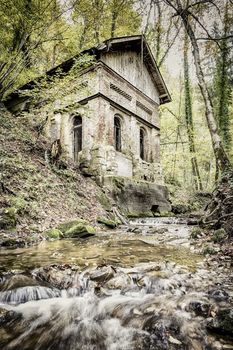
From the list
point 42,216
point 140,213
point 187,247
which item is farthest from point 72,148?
point 187,247

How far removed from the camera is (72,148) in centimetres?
1462

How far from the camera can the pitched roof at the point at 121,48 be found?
13083 millimetres

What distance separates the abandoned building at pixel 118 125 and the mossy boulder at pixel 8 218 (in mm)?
6204

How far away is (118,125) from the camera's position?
1530 cm

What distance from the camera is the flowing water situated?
80.0 inches

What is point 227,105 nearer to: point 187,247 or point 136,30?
point 136,30

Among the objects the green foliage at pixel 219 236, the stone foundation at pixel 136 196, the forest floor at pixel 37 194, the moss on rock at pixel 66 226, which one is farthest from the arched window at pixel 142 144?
the green foliage at pixel 219 236

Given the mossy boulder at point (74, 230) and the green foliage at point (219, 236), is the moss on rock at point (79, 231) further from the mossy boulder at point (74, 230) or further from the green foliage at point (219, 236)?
the green foliage at point (219, 236)

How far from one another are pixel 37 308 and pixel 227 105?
22529mm

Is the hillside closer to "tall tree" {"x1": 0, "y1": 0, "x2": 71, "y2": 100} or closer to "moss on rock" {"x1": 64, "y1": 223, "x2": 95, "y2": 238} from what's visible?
"moss on rock" {"x1": 64, "y1": 223, "x2": 95, "y2": 238}

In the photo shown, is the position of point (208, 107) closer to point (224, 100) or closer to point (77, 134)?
point (77, 134)

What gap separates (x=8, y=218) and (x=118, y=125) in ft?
34.1

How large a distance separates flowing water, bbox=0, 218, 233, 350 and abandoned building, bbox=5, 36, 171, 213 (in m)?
8.70

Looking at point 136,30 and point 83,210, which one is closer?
point 83,210
